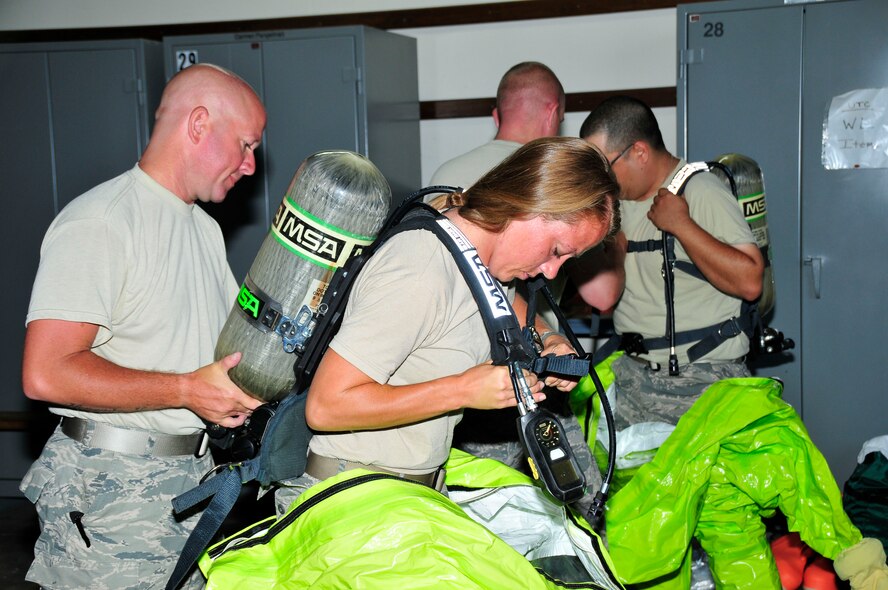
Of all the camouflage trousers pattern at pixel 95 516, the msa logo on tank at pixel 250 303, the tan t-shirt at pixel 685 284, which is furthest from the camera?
the tan t-shirt at pixel 685 284

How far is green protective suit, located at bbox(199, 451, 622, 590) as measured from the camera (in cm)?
133

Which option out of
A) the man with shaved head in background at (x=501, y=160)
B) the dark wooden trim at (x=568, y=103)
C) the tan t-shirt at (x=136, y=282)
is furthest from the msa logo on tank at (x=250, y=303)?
the dark wooden trim at (x=568, y=103)

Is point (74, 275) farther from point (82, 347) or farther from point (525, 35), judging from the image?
point (525, 35)

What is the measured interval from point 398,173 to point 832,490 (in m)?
2.71

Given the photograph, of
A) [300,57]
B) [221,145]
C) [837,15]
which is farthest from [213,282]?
[837,15]

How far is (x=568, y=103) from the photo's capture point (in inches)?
185

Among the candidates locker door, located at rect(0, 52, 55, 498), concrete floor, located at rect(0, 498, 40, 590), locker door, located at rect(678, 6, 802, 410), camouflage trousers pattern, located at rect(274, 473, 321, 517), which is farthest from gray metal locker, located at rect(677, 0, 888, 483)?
concrete floor, located at rect(0, 498, 40, 590)

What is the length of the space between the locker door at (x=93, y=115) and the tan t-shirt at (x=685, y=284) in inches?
101

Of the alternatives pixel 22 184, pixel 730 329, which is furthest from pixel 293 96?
pixel 730 329

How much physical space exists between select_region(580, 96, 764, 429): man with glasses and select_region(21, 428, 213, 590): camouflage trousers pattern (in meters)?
1.66

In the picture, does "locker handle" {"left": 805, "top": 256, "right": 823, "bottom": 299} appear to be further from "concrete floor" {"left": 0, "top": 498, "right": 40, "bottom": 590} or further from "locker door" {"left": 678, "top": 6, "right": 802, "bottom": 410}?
"concrete floor" {"left": 0, "top": 498, "right": 40, "bottom": 590}

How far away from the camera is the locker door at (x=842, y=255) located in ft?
12.4

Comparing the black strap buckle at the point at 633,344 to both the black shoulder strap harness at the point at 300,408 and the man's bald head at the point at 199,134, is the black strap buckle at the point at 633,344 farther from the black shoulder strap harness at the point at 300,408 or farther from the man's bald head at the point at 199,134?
the man's bald head at the point at 199,134

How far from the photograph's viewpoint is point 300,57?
13.8 ft
